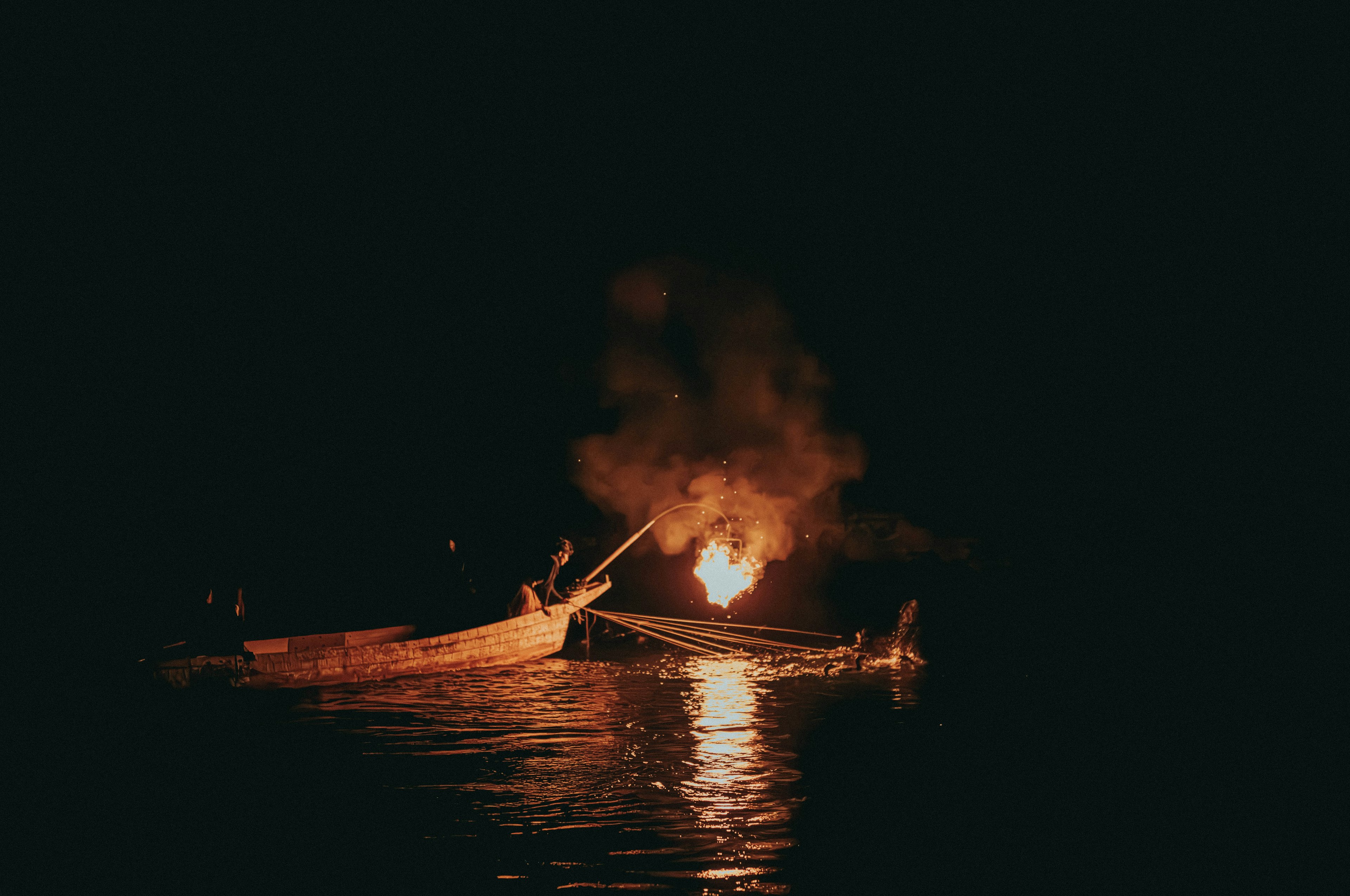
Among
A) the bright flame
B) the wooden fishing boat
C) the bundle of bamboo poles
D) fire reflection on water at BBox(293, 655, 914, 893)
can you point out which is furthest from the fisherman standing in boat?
the bright flame

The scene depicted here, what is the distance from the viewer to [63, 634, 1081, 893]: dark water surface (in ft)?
19.0

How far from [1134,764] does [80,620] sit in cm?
1588

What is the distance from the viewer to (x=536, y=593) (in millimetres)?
15328

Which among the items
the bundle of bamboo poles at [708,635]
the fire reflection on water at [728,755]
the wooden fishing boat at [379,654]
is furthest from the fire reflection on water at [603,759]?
the bundle of bamboo poles at [708,635]

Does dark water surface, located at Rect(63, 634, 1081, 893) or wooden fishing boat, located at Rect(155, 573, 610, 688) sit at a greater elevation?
wooden fishing boat, located at Rect(155, 573, 610, 688)

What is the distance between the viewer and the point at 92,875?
5.95 m

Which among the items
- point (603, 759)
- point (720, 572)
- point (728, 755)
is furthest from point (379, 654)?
point (728, 755)

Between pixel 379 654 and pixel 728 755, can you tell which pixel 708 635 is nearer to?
pixel 379 654

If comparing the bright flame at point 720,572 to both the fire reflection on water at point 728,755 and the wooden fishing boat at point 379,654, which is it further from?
the fire reflection on water at point 728,755

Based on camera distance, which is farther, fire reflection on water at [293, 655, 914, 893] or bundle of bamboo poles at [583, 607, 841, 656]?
bundle of bamboo poles at [583, 607, 841, 656]

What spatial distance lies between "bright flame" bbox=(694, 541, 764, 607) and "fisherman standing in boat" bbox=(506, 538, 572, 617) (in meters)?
2.16

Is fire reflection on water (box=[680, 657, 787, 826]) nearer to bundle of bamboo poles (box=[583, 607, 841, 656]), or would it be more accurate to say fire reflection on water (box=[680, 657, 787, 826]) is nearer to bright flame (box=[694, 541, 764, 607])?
bundle of bamboo poles (box=[583, 607, 841, 656])

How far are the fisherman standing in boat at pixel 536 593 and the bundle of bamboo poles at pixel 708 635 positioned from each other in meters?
0.73

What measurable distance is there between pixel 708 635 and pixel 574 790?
7723mm
